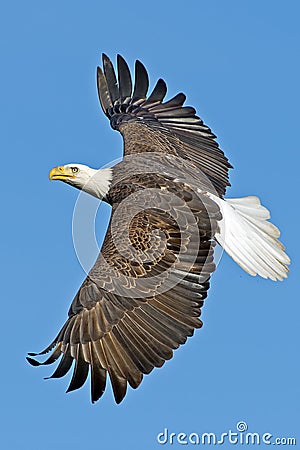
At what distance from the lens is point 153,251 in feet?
32.0

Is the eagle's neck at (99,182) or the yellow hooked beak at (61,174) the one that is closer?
the eagle's neck at (99,182)

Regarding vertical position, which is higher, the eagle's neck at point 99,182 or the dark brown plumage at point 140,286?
the eagle's neck at point 99,182

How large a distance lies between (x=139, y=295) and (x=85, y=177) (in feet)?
8.71

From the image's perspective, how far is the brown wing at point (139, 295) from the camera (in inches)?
354

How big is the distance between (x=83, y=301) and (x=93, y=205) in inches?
87.8

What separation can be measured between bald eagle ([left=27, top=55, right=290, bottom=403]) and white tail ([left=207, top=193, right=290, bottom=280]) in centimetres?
1

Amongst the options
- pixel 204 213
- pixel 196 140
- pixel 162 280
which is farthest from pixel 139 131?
pixel 162 280

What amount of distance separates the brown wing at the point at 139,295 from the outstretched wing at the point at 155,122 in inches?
64.3

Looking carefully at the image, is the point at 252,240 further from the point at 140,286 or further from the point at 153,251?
the point at 140,286

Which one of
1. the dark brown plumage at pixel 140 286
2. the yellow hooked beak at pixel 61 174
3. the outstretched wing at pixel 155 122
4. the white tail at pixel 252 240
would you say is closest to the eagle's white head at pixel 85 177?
the yellow hooked beak at pixel 61 174

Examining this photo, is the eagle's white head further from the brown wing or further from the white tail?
the white tail

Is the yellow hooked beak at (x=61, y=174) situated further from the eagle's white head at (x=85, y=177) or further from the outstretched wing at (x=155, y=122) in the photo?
the outstretched wing at (x=155, y=122)

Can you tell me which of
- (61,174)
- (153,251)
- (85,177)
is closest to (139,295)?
(153,251)

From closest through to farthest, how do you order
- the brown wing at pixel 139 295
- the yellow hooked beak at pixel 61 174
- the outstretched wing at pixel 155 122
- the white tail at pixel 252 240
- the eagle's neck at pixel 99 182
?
the brown wing at pixel 139 295 < the white tail at pixel 252 240 < the eagle's neck at pixel 99 182 < the yellow hooked beak at pixel 61 174 < the outstretched wing at pixel 155 122
